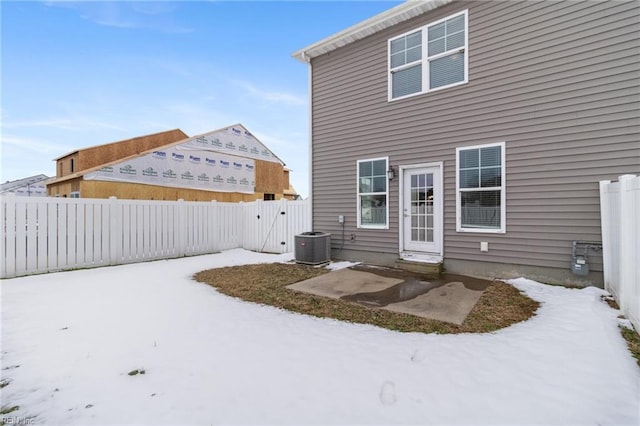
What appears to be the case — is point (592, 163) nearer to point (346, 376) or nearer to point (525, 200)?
point (525, 200)

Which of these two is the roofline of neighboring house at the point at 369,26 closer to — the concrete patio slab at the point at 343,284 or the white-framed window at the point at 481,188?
the white-framed window at the point at 481,188

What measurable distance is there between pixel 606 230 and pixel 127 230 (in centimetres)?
955

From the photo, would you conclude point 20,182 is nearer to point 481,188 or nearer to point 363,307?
point 363,307

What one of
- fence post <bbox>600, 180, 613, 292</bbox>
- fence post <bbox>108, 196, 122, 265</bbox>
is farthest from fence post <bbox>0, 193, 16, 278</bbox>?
fence post <bbox>600, 180, 613, 292</bbox>

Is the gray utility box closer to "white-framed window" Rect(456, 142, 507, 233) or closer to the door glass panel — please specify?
the door glass panel

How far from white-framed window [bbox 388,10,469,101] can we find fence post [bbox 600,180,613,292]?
117 inches

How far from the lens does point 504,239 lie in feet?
17.0

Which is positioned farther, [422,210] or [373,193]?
[373,193]

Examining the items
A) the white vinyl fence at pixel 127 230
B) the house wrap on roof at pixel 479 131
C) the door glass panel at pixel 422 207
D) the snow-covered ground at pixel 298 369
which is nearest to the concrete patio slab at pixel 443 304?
the snow-covered ground at pixel 298 369

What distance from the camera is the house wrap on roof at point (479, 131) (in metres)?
4.45

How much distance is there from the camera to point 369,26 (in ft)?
21.4

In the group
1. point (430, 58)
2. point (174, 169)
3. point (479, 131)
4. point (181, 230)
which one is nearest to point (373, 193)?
point (479, 131)

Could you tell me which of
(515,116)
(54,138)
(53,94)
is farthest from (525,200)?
(54,138)

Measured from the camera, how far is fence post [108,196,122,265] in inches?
271
